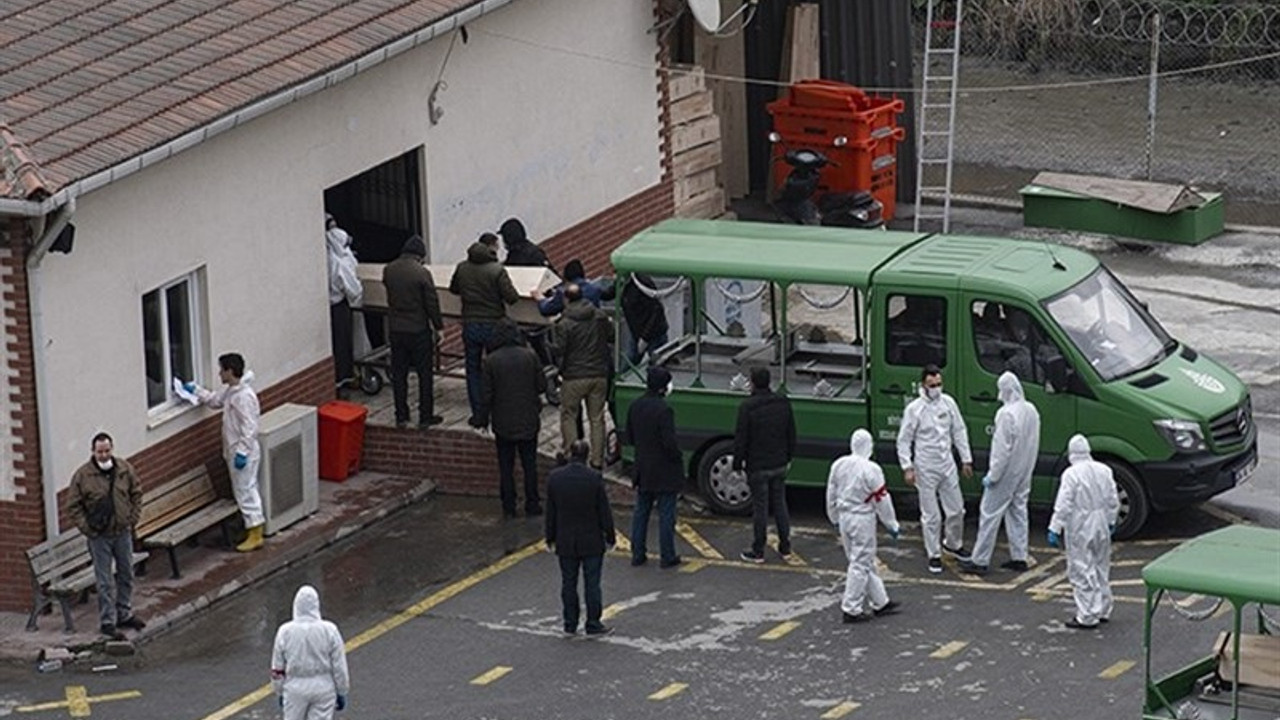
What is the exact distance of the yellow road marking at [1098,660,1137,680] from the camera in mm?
19000

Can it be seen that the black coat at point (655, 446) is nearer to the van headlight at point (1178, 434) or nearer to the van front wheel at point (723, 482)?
the van front wheel at point (723, 482)

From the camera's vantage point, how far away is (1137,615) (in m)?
20.2

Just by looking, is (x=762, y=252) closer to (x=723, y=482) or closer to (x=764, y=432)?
(x=723, y=482)

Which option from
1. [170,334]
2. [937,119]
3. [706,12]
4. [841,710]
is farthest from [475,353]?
[937,119]

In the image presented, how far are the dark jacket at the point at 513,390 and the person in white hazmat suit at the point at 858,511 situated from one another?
127 inches

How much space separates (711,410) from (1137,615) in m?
4.01

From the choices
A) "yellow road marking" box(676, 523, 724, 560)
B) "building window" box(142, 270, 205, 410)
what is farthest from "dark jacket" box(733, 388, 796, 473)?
"building window" box(142, 270, 205, 410)

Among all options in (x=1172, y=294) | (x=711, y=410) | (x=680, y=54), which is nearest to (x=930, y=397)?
(x=711, y=410)

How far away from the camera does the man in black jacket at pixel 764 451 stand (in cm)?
2141

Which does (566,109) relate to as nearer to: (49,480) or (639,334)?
(639,334)

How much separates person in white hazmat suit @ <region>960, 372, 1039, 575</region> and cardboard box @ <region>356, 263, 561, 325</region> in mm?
4450

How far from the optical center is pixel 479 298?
2359cm

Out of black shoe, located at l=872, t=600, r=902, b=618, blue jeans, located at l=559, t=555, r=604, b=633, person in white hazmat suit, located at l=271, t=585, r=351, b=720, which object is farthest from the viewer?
black shoe, located at l=872, t=600, r=902, b=618

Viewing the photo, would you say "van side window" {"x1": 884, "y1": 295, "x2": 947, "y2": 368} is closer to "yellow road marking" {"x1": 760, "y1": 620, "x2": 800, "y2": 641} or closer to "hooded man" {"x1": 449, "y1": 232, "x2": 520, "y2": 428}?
"yellow road marking" {"x1": 760, "y1": 620, "x2": 800, "y2": 641}
